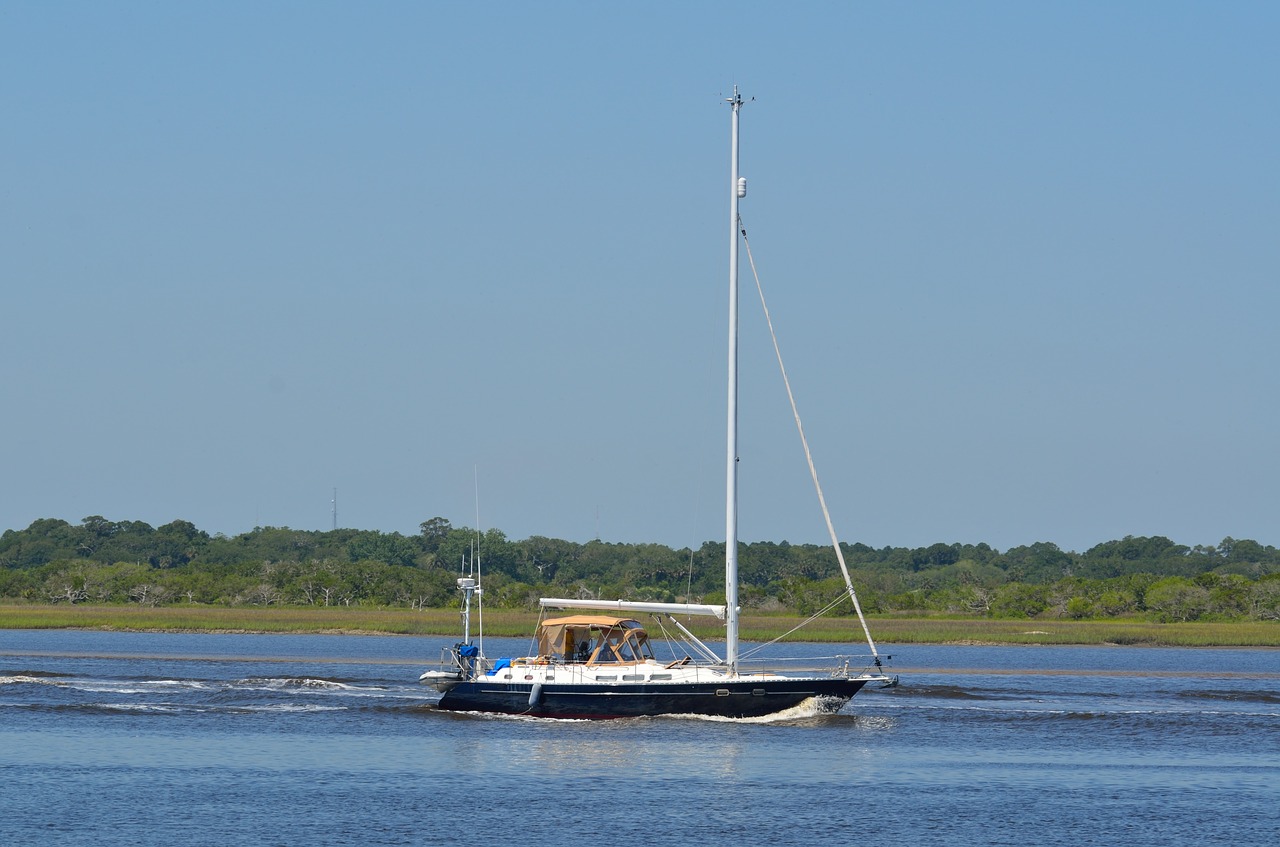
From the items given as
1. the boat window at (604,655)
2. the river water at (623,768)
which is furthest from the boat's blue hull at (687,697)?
the boat window at (604,655)

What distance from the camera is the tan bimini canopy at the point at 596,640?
49750 mm

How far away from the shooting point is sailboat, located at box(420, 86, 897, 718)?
48.2 metres

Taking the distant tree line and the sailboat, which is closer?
the sailboat

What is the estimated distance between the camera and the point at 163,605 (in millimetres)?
131875

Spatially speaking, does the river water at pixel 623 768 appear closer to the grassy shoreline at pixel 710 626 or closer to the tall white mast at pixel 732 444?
the tall white mast at pixel 732 444

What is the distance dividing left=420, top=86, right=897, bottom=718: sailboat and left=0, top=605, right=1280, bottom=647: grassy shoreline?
40093 millimetres

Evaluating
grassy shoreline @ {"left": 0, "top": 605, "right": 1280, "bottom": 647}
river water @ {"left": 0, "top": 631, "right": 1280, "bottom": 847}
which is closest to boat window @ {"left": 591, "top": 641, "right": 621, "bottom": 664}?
river water @ {"left": 0, "top": 631, "right": 1280, "bottom": 847}

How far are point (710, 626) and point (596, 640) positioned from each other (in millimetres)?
56648

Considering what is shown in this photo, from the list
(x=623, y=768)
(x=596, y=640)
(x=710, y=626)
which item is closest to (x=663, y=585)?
(x=710, y=626)

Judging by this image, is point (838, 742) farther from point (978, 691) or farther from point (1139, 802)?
point (978, 691)

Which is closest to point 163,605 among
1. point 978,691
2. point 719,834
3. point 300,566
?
point 300,566

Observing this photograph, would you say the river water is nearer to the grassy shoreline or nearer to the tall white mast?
the tall white mast

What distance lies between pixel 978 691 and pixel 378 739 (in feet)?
82.4

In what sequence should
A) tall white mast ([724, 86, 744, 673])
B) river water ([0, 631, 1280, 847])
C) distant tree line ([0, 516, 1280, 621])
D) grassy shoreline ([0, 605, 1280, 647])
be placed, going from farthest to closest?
distant tree line ([0, 516, 1280, 621])
grassy shoreline ([0, 605, 1280, 647])
tall white mast ([724, 86, 744, 673])
river water ([0, 631, 1280, 847])
